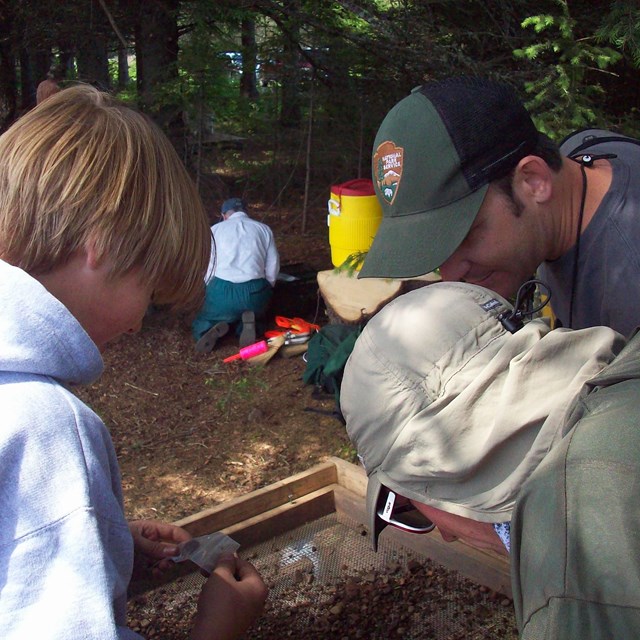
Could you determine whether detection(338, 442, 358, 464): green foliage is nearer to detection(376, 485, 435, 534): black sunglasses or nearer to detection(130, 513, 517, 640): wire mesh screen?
detection(130, 513, 517, 640): wire mesh screen

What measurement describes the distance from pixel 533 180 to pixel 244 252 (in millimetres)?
4540

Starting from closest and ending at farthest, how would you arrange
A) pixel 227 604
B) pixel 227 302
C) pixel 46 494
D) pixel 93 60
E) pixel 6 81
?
pixel 46 494 → pixel 227 604 → pixel 227 302 → pixel 6 81 → pixel 93 60

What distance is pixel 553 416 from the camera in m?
1.17

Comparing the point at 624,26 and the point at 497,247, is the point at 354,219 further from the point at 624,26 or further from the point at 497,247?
the point at 497,247

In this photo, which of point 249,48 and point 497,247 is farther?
point 249,48

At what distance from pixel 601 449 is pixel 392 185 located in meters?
0.98

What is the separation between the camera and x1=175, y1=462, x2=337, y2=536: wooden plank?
272 cm

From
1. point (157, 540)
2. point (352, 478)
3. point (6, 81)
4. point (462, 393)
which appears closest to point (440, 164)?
point (462, 393)

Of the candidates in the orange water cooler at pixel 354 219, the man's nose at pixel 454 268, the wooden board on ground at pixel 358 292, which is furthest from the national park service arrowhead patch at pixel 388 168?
the orange water cooler at pixel 354 219

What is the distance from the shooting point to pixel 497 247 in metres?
1.81

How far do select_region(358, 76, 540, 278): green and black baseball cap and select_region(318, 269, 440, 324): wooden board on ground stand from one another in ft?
10.2

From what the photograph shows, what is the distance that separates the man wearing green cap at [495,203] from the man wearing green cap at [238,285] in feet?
14.3

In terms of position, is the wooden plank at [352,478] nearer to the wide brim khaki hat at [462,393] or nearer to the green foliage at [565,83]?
the wide brim khaki hat at [462,393]

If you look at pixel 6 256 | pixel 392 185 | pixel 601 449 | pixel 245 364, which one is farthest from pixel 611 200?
pixel 245 364
